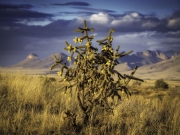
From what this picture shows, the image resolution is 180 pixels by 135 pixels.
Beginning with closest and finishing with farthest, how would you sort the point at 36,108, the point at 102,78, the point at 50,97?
the point at 102,78 < the point at 36,108 < the point at 50,97

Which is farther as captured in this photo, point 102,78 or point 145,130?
point 145,130

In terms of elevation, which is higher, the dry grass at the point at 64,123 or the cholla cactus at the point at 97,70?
the cholla cactus at the point at 97,70

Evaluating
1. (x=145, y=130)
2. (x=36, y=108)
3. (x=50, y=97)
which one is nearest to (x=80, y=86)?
(x=145, y=130)

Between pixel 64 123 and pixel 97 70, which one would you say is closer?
pixel 97 70

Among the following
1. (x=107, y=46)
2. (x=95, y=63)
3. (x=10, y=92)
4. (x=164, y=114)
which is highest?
(x=107, y=46)

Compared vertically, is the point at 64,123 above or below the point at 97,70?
below

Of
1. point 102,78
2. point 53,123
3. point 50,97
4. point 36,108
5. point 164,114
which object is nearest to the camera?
point 102,78

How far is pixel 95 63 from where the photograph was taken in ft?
20.6

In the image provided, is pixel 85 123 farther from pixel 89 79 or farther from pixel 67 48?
pixel 67 48

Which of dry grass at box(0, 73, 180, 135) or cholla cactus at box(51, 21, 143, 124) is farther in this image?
dry grass at box(0, 73, 180, 135)

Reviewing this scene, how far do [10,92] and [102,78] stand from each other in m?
5.35

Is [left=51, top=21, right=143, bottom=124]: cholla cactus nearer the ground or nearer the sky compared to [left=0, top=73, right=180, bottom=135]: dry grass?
nearer the sky

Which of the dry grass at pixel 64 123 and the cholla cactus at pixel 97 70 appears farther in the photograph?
the dry grass at pixel 64 123

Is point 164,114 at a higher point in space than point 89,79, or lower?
lower
